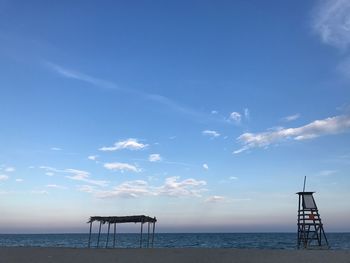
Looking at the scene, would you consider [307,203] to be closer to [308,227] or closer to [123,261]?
[308,227]

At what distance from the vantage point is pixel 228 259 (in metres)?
26.8

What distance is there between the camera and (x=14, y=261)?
25.3m

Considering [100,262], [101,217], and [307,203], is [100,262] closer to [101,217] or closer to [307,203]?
[101,217]

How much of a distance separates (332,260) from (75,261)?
16.4 meters

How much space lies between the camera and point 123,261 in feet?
85.5

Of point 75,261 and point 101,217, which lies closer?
point 75,261

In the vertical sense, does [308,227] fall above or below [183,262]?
above

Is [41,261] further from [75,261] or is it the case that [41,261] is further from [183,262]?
[183,262]

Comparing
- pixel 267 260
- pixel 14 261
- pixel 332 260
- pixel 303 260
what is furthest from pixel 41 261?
pixel 332 260

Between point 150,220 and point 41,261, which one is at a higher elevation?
point 150,220

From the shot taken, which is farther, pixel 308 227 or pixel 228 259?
pixel 308 227

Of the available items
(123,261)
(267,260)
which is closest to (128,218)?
(123,261)

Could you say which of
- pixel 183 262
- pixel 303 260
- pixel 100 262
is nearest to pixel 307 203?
pixel 303 260

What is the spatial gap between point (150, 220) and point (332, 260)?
2141 centimetres
